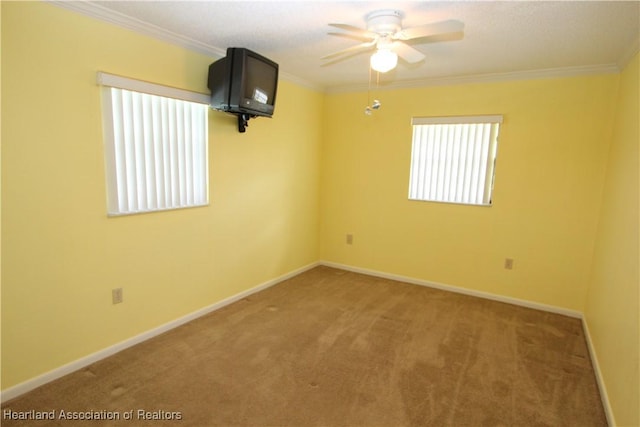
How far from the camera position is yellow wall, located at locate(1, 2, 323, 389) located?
1.96 metres

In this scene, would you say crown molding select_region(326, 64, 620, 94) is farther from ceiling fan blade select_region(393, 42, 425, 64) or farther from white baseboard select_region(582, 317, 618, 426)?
white baseboard select_region(582, 317, 618, 426)

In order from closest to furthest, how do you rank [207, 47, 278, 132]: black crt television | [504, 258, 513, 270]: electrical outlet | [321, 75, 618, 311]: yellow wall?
[207, 47, 278, 132]: black crt television, [321, 75, 618, 311]: yellow wall, [504, 258, 513, 270]: electrical outlet

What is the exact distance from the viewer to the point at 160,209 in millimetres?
2732

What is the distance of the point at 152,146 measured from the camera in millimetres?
2629

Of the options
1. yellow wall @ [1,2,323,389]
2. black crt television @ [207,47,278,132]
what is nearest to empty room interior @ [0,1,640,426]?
yellow wall @ [1,2,323,389]

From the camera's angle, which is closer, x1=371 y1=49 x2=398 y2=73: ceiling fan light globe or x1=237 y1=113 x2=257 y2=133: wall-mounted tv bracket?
x1=371 y1=49 x2=398 y2=73: ceiling fan light globe

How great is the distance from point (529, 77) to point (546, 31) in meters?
1.16

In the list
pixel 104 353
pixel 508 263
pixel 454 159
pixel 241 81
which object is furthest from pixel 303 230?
pixel 104 353

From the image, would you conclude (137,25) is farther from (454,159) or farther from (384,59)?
(454,159)

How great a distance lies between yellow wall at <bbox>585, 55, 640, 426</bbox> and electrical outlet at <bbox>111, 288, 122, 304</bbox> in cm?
307

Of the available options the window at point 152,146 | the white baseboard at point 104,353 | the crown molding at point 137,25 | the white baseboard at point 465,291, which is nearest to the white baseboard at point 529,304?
the white baseboard at point 465,291

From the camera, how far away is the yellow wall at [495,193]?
329 cm

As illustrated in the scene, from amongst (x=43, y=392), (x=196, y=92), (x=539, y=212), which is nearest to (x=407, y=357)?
(x=539, y=212)

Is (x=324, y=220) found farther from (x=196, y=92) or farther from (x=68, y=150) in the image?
(x=68, y=150)
